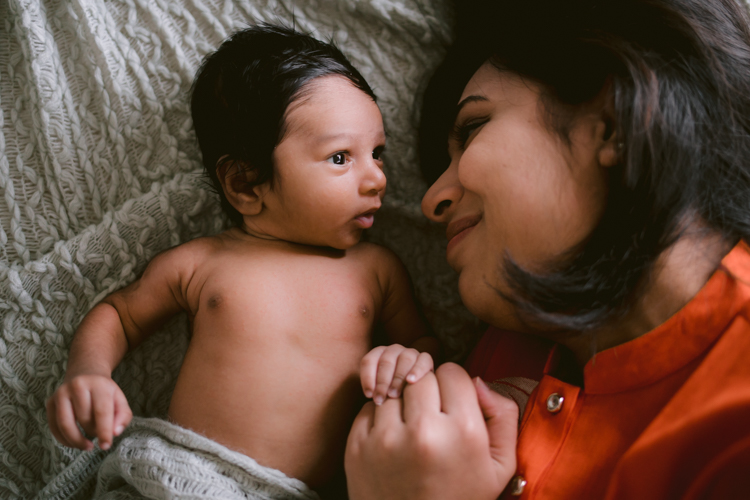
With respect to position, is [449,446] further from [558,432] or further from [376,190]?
[376,190]

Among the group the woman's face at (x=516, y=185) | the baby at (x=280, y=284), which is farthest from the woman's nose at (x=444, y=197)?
the baby at (x=280, y=284)

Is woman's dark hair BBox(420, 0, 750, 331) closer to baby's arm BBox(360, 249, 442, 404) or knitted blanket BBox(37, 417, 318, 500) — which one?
baby's arm BBox(360, 249, 442, 404)

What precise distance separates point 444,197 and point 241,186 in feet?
1.40

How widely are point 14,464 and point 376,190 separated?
930 millimetres

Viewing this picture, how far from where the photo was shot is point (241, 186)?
3.36 feet

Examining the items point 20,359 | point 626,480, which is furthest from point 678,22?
point 20,359

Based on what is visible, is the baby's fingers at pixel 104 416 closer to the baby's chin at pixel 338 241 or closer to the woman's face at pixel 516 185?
the baby's chin at pixel 338 241

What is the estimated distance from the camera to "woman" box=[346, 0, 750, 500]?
2.24 feet

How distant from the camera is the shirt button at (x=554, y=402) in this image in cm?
76

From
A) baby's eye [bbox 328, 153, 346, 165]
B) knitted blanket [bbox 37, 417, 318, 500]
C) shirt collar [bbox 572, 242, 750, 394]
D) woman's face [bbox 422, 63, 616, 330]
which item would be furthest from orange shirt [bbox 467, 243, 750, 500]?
baby's eye [bbox 328, 153, 346, 165]

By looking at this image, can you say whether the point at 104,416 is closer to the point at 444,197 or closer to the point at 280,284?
the point at 280,284

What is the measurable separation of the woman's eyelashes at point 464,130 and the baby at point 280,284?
16 cm

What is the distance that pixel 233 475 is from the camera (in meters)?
0.85

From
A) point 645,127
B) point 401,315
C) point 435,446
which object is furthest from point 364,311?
point 645,127
